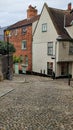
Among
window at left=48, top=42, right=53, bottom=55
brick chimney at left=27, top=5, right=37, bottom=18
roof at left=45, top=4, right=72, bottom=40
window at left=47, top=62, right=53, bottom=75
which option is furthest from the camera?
brick chimney at left=27, top=5, right=37, bottom=18

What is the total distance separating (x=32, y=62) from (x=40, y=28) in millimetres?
6368

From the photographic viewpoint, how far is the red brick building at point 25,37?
119 ft

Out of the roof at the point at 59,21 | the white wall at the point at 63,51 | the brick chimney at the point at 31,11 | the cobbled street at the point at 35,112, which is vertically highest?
the brick chimney at the point at 31,11

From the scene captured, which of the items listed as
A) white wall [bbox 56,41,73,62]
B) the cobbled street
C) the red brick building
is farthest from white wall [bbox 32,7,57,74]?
the cobbled street

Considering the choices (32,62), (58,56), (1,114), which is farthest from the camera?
(32,62)

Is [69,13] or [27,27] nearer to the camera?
[69,13]

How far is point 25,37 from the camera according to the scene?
1474 inches

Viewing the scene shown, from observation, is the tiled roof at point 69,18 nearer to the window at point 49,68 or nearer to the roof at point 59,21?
the roof at point 59,21

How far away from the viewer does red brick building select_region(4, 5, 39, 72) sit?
119ft

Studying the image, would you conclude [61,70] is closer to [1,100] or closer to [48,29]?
[48,29]

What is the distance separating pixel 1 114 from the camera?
9.50 meters

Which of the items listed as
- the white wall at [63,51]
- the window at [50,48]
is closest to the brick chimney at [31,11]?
the window at [50,48]

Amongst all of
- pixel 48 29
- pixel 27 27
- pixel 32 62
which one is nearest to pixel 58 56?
pixel 48 29

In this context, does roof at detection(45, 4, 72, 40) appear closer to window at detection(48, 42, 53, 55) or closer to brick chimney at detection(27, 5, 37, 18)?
window at detection(48, 42, 53, 55)
